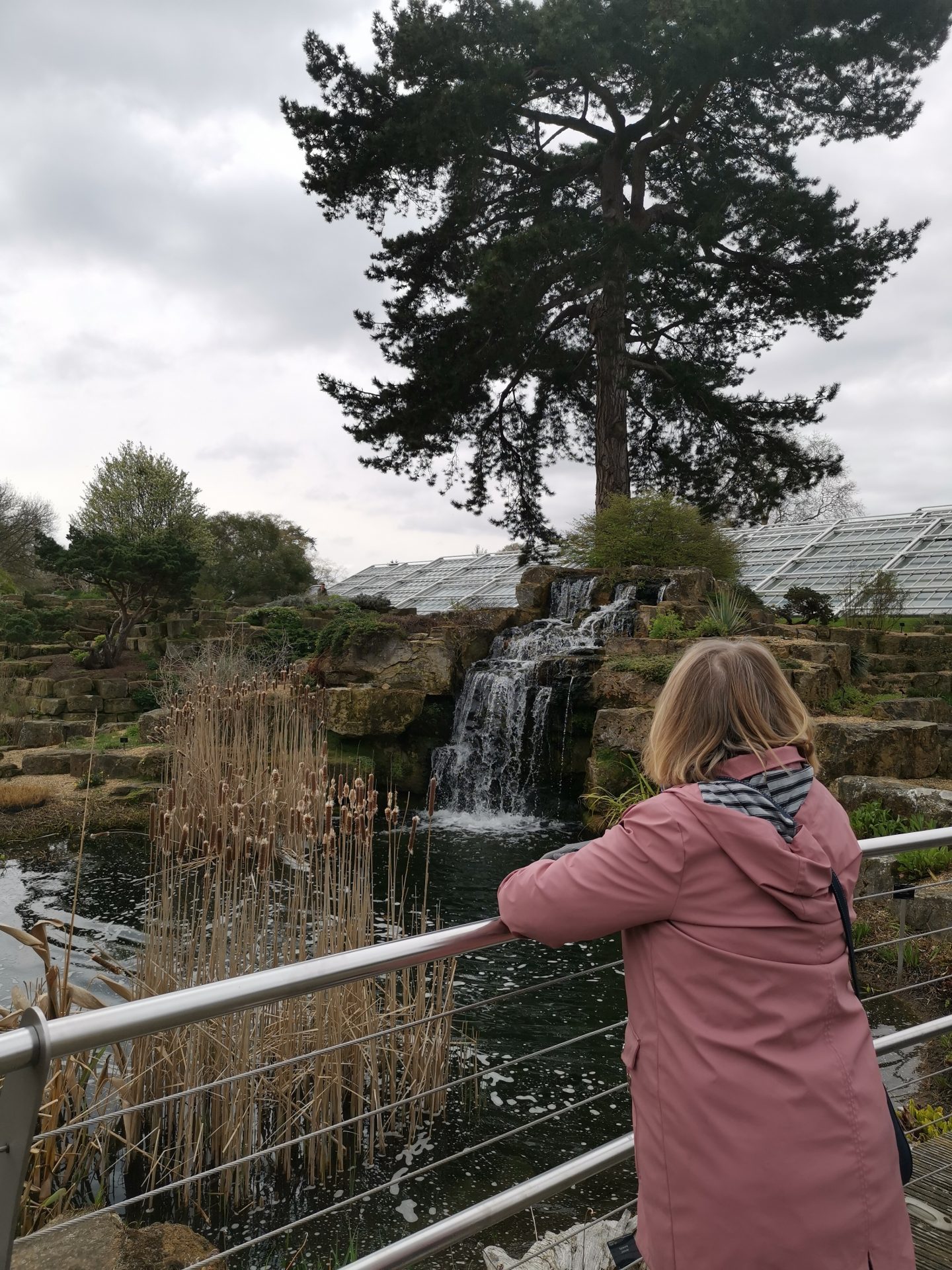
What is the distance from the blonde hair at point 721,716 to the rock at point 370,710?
8.62m

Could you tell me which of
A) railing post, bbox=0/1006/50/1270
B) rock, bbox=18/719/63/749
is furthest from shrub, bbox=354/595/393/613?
railing post, bbox=0/1006/50/1270

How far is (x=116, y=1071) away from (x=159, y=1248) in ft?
3.70

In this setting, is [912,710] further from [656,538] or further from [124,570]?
[124,570]

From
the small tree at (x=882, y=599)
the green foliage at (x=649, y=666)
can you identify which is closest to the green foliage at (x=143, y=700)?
the green foliage at (x=649, y=666)

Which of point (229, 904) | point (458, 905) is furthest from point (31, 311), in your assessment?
point (229, 904)

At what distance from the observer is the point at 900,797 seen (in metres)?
5.51

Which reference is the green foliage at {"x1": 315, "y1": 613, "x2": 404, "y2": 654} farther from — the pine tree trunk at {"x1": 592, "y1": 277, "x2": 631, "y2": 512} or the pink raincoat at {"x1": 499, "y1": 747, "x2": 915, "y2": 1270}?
the pink raincoat at {"x1": 499, "y1": 747, "x2": 915, "y2": 1270}

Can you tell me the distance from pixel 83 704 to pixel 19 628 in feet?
14.4

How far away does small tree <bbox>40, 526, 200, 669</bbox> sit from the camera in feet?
55.9

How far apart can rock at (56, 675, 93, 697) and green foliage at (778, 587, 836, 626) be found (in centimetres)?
1104

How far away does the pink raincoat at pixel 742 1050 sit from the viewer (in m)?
1.05

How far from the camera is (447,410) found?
13.4m

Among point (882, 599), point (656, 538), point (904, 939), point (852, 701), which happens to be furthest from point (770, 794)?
point (882, 599)

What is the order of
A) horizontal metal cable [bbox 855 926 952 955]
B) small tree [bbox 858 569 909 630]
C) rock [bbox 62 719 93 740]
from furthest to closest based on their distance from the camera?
small tree [bbox 858 569 909 630] → rock [bbox 62 719 93 740] → horizontal metal cable [bbox 855 926 952 955]
